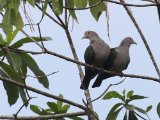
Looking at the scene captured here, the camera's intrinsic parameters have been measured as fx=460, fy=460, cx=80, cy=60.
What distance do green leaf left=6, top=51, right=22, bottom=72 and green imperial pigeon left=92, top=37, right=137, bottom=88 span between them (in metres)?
2.24

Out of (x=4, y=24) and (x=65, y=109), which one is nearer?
(x=4, y=24)

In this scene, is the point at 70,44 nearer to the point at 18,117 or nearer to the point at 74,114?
the point at 74,114

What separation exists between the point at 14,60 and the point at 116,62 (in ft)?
7.86

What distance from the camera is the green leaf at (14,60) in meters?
3.35

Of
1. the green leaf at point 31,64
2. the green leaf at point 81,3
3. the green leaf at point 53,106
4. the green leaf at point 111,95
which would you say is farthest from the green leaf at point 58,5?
the green leaf at point 53,106

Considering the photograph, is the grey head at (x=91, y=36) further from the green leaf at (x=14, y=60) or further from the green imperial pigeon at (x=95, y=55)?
the green leaf at (x=14, y=60)

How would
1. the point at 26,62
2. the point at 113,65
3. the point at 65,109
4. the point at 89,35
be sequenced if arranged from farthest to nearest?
the point at 89,35
the point at 113,65
the point at 65,109
the point at 26,62

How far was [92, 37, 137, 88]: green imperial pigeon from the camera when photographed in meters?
5.69

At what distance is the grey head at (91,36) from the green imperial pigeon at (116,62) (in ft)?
1.14

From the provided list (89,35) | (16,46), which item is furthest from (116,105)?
(89,35)

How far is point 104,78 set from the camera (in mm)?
5812

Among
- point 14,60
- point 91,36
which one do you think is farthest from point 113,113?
point 91,36

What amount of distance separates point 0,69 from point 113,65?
2336 millimetres

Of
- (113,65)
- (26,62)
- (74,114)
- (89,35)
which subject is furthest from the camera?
(89,35)
